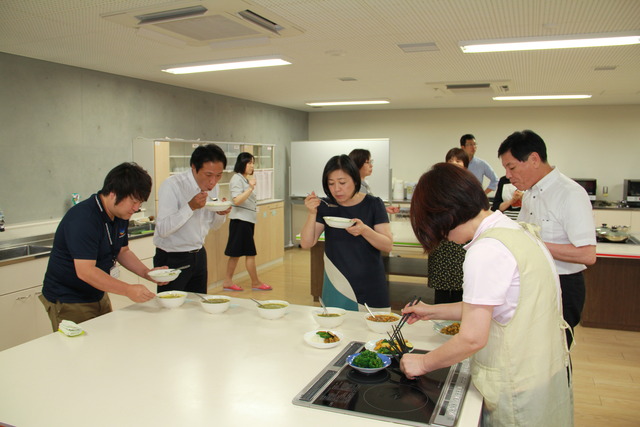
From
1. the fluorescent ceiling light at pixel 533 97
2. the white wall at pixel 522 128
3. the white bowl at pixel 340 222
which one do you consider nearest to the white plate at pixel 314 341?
the white bowl at pixel 340 222

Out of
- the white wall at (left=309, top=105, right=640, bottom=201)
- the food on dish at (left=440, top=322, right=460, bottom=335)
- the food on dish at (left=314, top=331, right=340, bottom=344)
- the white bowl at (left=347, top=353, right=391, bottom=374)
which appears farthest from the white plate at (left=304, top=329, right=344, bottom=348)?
the white wall at (left=309, top=105, right=640, bottom=201)

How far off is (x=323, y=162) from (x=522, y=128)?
3499 mm

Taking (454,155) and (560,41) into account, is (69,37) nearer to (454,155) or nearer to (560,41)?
(454,155)

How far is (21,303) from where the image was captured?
377 cm

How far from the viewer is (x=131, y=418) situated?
4.80 feet

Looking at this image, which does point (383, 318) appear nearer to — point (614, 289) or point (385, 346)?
point (385, 346)

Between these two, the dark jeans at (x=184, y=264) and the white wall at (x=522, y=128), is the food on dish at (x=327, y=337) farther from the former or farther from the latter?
the white wall at (x=522, y=128)

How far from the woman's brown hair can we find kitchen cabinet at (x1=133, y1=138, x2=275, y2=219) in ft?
14.0

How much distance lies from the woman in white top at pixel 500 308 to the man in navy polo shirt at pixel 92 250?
144 centimetres

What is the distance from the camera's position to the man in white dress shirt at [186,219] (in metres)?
2.92

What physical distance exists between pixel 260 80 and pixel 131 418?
464 centimetres

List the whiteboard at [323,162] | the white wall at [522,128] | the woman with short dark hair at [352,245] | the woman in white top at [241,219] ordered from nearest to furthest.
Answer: the woman with short dark hair at [352,245], the woman in white top at [241,219], the white wall at [522,128], the whiteboard at [323,162]

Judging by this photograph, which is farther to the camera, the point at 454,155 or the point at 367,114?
the point at 367,114

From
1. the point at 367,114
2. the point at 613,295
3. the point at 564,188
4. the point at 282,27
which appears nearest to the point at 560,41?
the point at 564,188
